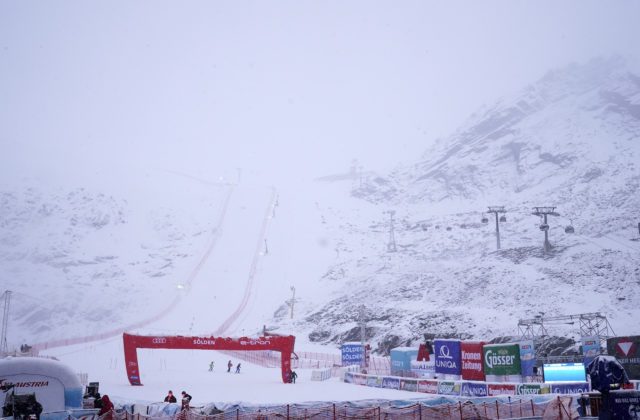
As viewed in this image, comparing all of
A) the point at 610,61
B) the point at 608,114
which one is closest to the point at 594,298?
the point at 608,114

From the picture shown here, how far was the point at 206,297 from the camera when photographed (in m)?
75.0

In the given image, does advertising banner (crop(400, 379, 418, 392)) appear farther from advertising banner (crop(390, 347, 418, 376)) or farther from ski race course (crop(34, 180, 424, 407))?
advertising banner (crop(390, 347, 418, 376))

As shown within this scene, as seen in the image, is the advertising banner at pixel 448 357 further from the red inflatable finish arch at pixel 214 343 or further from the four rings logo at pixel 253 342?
the four rings logo at pixel 253 342

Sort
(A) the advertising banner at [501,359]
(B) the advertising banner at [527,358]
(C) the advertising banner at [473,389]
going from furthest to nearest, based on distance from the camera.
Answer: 1. (A) the advertising banner at [501,359]
2. (B) the advertising banner at [527,358]
3. (C) the advertising banner at [473,389]

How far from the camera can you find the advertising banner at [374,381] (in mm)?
34219

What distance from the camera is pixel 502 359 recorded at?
29703 mm

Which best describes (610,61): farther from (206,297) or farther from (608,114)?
(206,297)

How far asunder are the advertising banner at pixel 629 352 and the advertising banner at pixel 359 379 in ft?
55.6

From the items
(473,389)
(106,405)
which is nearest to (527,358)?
(473,389)

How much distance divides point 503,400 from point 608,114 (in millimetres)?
146479

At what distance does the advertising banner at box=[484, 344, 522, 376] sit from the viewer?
29.1 meters

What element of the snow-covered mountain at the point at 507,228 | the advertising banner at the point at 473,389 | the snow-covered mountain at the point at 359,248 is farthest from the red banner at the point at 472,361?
the snow-covered mountain at the point at 359,248

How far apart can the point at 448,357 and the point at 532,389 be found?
8094 millimetres

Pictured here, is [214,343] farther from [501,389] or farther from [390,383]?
[501,389]
